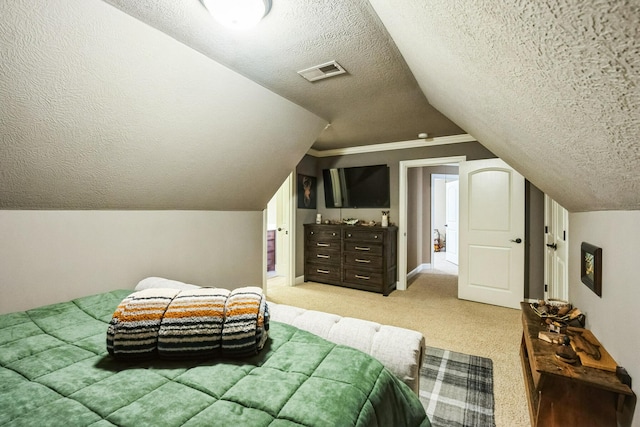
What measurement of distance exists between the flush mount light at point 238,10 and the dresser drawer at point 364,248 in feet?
10.8

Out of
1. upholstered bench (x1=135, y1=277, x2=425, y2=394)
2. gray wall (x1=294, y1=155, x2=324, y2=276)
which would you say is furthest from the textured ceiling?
gray wall (x1=294, y1=155, x2=324, y2=276)

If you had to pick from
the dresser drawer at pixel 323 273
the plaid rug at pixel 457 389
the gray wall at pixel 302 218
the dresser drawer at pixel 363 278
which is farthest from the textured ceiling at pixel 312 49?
the dresser drawer at pixel 323 273

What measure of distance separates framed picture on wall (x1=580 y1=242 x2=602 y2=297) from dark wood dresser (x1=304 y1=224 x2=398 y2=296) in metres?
2.45

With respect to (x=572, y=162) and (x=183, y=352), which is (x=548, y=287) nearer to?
(x=572, y=162)

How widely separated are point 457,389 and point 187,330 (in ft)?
5.99

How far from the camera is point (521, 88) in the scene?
0.87 metres

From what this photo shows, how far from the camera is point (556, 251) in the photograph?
2844 mm

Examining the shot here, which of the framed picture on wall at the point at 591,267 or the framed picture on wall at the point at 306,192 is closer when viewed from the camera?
the framed picture on wall at the point at 591,267

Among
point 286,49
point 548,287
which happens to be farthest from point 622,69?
point 548,287

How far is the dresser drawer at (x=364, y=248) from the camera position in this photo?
414cm

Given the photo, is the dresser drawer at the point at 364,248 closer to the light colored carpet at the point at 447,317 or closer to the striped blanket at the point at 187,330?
the light colored carpet at the point at 447,317

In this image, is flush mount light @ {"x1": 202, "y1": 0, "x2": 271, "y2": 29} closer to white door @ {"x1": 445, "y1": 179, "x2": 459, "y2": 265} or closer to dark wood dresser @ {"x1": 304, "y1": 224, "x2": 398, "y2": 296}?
A: dark wood dresser @ {"x1": 304, "y1": 224, "x2": 398, "y2": 296}

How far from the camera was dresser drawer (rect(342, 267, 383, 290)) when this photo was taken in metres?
4.12

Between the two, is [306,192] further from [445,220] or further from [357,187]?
[445,220]
